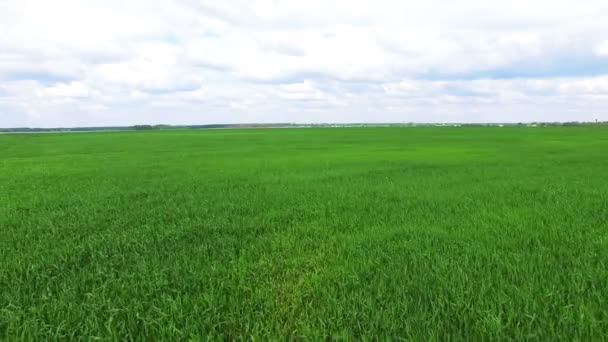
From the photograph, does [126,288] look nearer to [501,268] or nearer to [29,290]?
[29,290]

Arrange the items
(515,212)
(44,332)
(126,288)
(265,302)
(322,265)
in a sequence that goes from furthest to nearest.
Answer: (515,212) → (322,265) → (126,288) → (265,302) → (44,332)

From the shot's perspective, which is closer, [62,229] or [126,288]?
[126,288]

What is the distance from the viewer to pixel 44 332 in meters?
4.07

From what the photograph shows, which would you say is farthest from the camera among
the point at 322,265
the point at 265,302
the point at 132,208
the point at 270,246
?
the point at 132,208

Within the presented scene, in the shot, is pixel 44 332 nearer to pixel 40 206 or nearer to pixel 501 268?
pixel 501 268

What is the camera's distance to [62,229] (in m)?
8.26

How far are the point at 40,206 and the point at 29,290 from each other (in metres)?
7.36

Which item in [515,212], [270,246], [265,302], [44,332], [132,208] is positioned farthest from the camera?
[132,208]

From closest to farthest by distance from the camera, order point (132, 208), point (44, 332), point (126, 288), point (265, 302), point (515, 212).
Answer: point (44, 332)
point (265, 302)
point (126, 288)
point (515, 212)
point (132, 208)

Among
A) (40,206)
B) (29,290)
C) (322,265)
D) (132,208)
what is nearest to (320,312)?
(322,265)

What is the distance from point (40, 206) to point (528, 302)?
12.7 m

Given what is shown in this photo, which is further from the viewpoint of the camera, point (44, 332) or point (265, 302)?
point (265, 302)

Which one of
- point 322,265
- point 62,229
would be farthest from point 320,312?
point 62,229

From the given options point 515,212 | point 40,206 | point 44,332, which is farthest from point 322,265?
point 40,206
